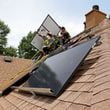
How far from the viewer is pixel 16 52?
5044cm

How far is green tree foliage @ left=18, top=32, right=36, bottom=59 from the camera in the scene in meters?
49.7

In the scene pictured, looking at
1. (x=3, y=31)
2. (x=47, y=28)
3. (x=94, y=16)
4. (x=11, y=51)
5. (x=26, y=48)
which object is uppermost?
(x=3, y=31)

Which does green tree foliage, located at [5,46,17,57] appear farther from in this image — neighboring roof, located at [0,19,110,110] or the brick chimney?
neighboring roof, located at [0,19,110,110]

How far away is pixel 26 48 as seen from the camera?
4994 centimetres

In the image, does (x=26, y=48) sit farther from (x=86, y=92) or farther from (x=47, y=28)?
(x=86, y=92)

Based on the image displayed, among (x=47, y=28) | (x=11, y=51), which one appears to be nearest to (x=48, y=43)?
(x=47, y=28)

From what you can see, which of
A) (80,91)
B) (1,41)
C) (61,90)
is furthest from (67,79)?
(1,41)

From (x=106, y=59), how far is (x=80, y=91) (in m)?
0.68

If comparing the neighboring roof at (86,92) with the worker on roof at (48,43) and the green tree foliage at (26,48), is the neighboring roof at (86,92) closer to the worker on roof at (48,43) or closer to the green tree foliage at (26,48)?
the worker on roof at (48,43)

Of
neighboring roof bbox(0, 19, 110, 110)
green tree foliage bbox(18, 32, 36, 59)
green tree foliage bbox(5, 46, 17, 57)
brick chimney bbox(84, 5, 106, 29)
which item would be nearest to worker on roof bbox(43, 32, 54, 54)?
brick chimney bbox(84, 5, 106, 29)

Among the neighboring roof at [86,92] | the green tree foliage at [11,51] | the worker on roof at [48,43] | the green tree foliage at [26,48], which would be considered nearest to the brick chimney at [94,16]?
the worker on roof at [48,43]

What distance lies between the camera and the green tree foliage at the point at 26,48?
49719mm

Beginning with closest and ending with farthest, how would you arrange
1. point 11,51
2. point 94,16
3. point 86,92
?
point 86,92 < point 94,16 < point 11,51

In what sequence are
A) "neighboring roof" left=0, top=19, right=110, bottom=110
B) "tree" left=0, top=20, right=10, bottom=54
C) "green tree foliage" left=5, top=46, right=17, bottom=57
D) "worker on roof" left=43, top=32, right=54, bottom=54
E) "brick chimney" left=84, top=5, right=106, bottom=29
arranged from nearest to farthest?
"neighboring roof" left=0, top=19, right=110, bottom=110
"worker on roof" left=43, top=32, right=54, bottom=54
"brick chimney" left=84, top=5, right=106, bottom=29
"green tree foliage" left=5, top=46, right=17, bottom=57
"tree" left=0, top=20, right=10, bottom=54
